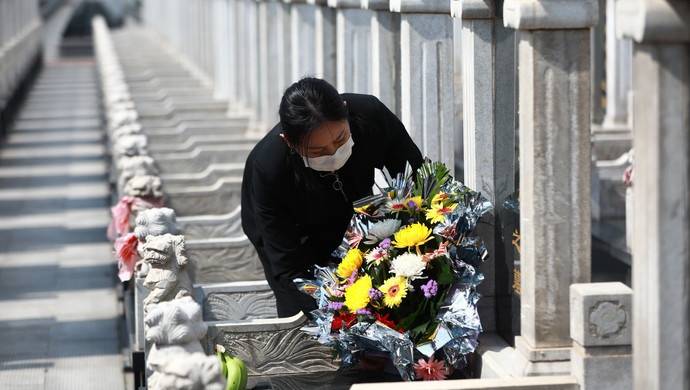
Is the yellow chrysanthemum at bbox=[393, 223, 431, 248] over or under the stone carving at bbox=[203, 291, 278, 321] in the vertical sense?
over

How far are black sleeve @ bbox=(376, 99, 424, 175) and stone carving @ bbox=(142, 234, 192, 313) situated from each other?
1.13 meters

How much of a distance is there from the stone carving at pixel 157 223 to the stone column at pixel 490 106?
172 centimetres

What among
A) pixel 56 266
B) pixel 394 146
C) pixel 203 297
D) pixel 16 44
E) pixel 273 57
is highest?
pixel 273 57

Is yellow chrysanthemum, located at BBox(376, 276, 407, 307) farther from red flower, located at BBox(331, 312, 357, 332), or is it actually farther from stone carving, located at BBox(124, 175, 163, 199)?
stone carving, located at BBox(124, 175, 163, 199)

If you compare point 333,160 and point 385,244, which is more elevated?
point 333,160

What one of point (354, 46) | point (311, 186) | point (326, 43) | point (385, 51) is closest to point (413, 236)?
point (311, 186)

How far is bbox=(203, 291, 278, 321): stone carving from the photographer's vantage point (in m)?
9.29

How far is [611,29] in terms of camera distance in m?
16.6

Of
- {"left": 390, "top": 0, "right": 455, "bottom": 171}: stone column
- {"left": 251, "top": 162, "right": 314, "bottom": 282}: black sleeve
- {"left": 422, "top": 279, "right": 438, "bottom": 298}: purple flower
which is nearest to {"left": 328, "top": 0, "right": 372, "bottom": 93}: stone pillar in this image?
{"left": 390, "top": 0, "right": 455, "bottom": 171}: stone column

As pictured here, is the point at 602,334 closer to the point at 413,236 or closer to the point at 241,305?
the point at 413,236

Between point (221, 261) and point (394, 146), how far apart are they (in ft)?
12.7

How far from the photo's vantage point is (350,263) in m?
6.96

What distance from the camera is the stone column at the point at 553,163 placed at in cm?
633

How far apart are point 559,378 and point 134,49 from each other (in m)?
39.6
